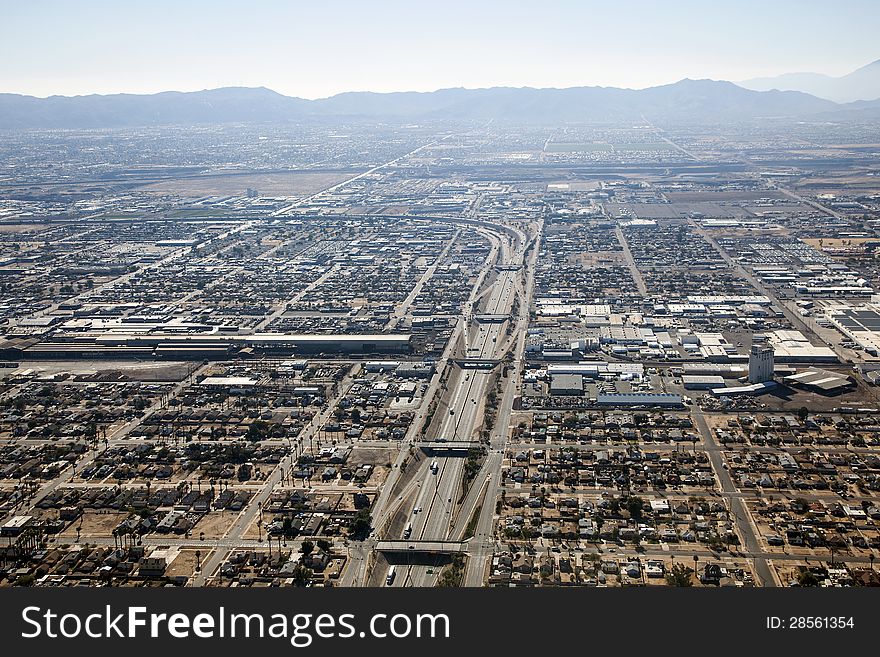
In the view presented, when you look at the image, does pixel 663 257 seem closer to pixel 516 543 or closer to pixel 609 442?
pixel 609 442

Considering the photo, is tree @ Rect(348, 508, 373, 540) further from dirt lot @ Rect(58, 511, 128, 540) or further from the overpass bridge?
dirt lot @ Rect(58, 511, 128, 540)

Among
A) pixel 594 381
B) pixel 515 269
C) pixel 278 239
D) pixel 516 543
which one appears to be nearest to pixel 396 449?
pixel 516 543

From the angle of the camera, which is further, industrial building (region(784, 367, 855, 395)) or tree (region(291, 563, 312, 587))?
industrial building (region(784, 367, 855, 395))

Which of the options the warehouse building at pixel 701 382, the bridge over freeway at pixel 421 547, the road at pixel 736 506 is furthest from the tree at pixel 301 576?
the warehouse building at pixel 701 382

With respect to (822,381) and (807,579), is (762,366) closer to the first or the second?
(822,381)

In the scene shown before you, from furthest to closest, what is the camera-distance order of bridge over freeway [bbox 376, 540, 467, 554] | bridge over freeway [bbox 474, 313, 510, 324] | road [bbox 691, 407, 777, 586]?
bridge over freeway [bbox 474, 313, 510, 324] < bridge over freeway [bbox 376, 540, 467, 554] < road [bbox 691, 407, 777, 586]

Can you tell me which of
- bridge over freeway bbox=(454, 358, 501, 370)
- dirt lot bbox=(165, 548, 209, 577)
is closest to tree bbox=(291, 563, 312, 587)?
dirt lot bbox=(165, 548, 209, 577)
